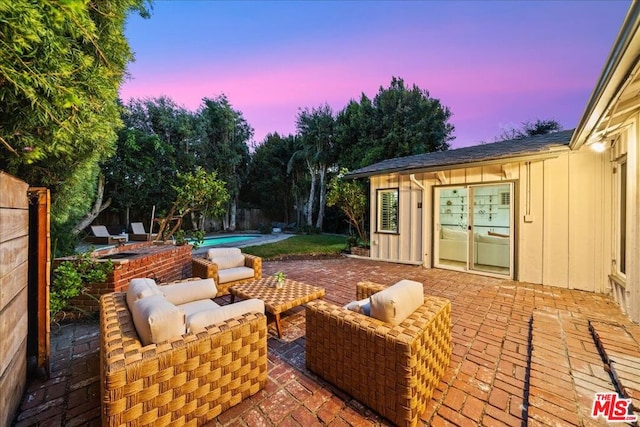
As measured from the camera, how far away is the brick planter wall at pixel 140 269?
131 inches

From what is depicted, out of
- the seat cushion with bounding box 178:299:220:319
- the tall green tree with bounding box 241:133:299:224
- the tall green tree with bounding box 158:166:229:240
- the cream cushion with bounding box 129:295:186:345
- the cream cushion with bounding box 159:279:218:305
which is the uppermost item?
the tall green tree with bounding box 241:133:299:224

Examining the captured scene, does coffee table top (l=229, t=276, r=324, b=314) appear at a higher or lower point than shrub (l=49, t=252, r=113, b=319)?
lower

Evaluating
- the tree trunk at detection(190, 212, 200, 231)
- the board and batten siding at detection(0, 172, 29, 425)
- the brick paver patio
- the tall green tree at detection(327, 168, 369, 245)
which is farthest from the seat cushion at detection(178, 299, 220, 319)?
the tree trunk at detection(190, 212, 200, 231)

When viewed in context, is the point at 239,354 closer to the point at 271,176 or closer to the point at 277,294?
Result: the point at 277,294

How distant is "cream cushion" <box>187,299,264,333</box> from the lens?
1.84 meters

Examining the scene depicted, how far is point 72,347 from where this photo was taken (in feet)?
8.46

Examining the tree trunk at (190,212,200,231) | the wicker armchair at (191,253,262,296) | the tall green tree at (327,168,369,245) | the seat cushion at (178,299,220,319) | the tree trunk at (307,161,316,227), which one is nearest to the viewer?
the seat cushion at (178,299,220,319)

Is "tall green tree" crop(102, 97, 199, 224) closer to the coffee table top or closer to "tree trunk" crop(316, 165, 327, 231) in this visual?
"tree trunk" crop(316, 165, 327, 231)

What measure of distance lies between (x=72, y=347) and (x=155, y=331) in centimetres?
202

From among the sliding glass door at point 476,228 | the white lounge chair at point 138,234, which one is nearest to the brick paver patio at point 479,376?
the sliding glass door at point 476,228

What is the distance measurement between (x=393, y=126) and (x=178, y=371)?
1419 centimetres

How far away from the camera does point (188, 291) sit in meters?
2.73

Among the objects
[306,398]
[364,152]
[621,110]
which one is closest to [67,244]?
[306,398]

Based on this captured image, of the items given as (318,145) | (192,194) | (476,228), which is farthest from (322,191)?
(192,194)
